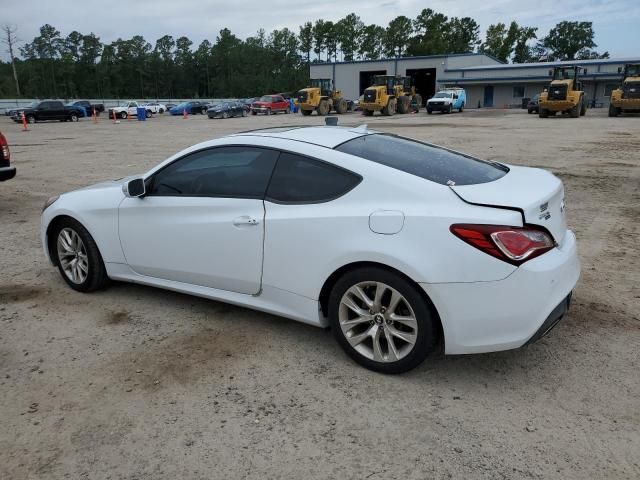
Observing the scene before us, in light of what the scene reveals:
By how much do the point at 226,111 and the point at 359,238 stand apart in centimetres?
4195

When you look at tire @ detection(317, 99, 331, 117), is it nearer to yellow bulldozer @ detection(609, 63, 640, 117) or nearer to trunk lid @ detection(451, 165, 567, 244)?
yellow bulldozer @ detection(609, 63, 640, 117)

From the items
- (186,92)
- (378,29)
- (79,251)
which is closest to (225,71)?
(186,92)

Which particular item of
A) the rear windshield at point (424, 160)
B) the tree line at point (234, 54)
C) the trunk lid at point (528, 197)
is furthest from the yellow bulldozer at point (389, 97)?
the tree line at point (234, 54)

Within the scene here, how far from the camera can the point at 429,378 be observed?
3.28 meters

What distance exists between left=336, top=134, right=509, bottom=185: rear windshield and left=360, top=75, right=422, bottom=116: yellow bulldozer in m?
35.1

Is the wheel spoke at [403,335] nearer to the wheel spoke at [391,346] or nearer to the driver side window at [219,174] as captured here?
the wheel spoke at [391,346]

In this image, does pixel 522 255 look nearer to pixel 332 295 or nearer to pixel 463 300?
pixel 463 300

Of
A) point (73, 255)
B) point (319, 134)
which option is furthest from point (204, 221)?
point (73, 255)

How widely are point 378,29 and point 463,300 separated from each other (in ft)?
425

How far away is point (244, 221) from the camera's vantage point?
12.0ft

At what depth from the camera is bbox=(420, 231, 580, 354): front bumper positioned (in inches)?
113

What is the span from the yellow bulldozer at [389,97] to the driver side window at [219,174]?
35219mm

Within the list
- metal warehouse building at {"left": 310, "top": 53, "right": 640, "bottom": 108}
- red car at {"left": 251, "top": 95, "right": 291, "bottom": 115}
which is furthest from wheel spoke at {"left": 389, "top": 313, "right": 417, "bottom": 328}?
metal warehouse building at {"left": 310, "top": 53, "right": 640, "bottom": 108}

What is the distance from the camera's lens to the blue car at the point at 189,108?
166ft
